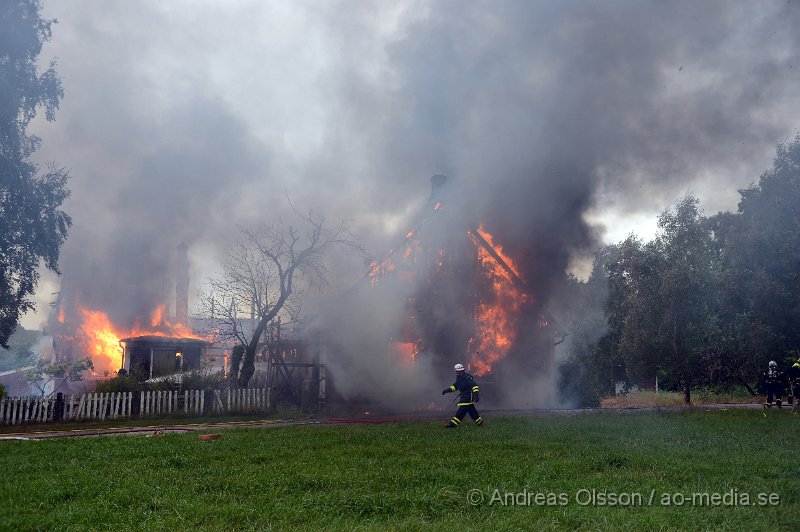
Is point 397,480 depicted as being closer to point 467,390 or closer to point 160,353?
point 467,390

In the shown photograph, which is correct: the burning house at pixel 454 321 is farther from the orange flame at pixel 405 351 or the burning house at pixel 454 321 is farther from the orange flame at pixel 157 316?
the orange flame at pixel 157 316

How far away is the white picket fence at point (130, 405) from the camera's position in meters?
17.7

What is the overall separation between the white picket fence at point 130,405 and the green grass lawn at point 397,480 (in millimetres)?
7383

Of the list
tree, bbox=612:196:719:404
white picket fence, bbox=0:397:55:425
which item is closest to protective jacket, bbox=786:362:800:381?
tree, bbox=612:196:719:404

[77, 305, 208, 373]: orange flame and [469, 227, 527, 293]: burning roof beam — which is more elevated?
[469, 227, 527, 293]: burning roof beam

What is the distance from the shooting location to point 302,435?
37.7 feet

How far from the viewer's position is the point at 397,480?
691cm

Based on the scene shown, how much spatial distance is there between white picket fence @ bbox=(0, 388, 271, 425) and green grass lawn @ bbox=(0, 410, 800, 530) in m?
7.38

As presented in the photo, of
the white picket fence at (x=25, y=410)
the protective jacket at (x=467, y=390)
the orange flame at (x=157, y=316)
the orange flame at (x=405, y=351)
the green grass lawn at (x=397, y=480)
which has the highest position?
the orange flame at (x=157, y=316)

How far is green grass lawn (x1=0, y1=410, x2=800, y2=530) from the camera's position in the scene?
5.52 m

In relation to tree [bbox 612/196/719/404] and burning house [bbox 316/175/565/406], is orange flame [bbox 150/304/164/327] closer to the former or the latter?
burning house [bbox 316/175/565/406]

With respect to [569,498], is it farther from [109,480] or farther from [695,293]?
[695,293]

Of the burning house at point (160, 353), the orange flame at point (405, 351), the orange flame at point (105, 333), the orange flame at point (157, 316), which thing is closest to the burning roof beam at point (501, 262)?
the orange flame at point (405, 351)

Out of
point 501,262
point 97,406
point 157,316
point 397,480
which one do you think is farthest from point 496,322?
point 157,316
